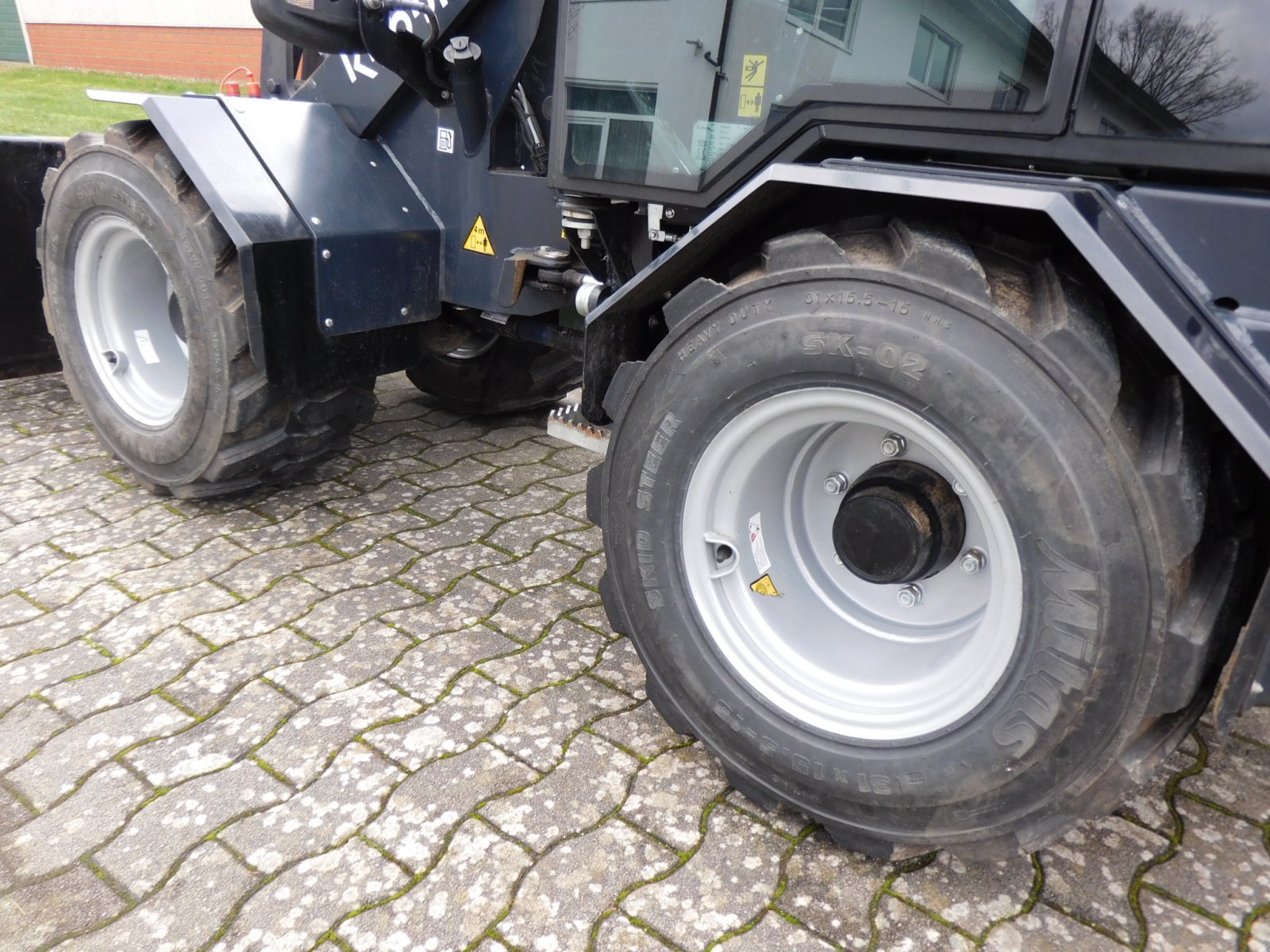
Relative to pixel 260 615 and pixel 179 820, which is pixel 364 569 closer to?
pixel 260 615

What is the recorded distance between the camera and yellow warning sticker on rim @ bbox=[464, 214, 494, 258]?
106 inches

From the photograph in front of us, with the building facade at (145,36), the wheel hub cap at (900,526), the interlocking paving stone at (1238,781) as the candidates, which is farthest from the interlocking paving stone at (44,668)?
the building facade at (145,36)

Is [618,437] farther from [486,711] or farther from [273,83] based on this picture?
[273,83]

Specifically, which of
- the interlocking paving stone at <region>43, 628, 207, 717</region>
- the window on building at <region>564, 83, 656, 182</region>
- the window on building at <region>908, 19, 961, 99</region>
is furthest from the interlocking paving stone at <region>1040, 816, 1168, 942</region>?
the interlocking paving stone at <region>43, 628, 207, 717</region>

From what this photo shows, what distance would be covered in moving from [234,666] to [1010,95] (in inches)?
78.5

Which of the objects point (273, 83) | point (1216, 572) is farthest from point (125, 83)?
point (1216, 572)

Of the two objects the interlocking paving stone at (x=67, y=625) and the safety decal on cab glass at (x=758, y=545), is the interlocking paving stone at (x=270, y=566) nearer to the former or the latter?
the interlocking paving stone at (x=67, y=625)

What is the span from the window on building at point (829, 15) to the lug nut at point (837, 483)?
798 millimetres

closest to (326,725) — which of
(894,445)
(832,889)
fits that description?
(832,889)

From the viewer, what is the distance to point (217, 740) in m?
2.02

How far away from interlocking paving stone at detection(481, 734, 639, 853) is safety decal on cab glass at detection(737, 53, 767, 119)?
4.33ft

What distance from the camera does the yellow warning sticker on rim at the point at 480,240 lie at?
106 inches

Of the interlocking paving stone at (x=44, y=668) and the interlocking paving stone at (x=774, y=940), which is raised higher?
the interlocking paving stone at (x=774, y=940)

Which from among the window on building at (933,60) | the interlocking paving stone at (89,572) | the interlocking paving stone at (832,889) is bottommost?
the interlocking paving stone at (89,572)
